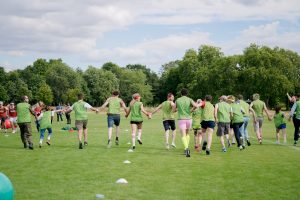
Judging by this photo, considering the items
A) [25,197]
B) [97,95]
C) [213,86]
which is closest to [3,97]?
[97,95]

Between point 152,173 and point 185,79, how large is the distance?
92794 mm

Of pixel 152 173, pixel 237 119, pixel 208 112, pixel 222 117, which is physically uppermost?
pixel 208 112

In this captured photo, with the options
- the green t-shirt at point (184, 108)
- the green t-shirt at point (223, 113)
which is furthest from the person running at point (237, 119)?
the green t-shirt at point (184, 108)

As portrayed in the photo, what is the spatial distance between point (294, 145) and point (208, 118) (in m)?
5.79

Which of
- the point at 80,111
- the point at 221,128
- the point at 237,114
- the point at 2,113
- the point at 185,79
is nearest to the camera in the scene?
the point at 221,128

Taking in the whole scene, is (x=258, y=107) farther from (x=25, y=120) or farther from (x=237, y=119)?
(x=25, y=120)

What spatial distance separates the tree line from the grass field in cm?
6102

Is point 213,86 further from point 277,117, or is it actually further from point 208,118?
point 208,118

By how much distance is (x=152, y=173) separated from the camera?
11750mm

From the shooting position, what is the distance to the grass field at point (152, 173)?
9.30 metres

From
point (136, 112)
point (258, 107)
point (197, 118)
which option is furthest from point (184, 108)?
point (258, 107)

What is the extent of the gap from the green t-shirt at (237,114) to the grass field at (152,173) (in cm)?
138

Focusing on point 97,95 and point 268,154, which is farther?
point 97,95

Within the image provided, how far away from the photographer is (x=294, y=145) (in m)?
19.9
